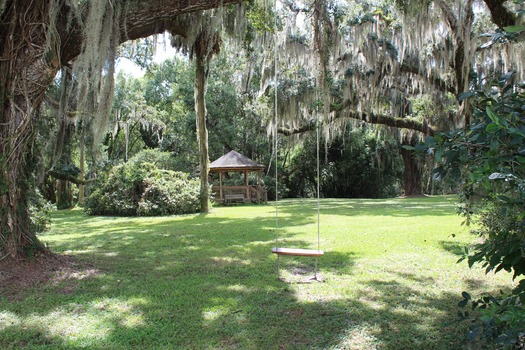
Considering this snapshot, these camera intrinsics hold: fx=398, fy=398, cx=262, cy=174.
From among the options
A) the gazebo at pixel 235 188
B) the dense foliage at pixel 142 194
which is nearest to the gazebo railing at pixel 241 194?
the gazebo at pixel 235 188

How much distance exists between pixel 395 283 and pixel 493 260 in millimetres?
2638

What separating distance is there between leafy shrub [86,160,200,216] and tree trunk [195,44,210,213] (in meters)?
0.57

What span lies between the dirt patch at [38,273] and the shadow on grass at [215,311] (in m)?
0.13

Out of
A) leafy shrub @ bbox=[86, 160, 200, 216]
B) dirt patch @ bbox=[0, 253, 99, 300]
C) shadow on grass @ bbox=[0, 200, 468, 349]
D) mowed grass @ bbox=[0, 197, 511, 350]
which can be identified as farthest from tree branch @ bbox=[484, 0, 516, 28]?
leafy shrub @ bbox=[86, 160, 200, 216]

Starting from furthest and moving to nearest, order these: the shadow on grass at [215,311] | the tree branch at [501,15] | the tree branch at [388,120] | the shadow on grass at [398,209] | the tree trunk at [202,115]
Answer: the tree branch at [388,120] → the tree trunk at [202,115] → the shadow on grass at [398,209] → the tree branch at [501,15] → the shadow on grass at [215,311]

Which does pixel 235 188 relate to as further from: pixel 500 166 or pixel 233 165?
pixel 500 166

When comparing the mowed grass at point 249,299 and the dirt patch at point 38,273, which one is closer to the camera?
the mowed grass at point 249,299

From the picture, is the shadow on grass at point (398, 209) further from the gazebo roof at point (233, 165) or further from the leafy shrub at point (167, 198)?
the gazebo roof at point (233, 165)

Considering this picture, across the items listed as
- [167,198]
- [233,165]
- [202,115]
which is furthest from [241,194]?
[202,115]

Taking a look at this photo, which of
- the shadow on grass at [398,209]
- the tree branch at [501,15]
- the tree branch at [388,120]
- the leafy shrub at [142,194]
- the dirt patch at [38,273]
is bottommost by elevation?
the shadow on grass at [398,209]

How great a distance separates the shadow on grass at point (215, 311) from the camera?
3004 mm

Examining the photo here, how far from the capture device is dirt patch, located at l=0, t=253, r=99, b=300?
13.6ft

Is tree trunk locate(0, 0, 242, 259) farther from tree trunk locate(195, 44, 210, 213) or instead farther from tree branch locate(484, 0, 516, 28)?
tree trunk locate(195, 44, 210, 213)

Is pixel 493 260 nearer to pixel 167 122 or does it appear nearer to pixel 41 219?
pixel 41 219
